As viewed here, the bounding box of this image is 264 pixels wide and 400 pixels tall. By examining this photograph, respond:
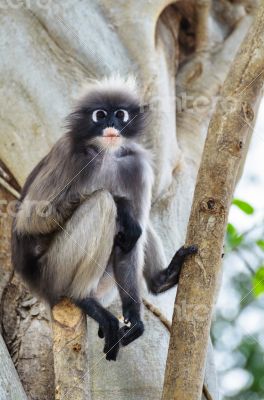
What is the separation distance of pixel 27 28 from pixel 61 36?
27cm

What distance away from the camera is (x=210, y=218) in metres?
3.70

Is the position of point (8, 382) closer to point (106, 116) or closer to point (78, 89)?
point (106, 116)

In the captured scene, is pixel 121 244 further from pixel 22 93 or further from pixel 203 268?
pixel 22 93

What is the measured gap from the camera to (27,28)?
19.8 feet

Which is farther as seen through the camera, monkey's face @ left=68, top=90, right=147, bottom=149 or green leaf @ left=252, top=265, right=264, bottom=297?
green leaf @ left=252, top=265, right=264, bottom=297

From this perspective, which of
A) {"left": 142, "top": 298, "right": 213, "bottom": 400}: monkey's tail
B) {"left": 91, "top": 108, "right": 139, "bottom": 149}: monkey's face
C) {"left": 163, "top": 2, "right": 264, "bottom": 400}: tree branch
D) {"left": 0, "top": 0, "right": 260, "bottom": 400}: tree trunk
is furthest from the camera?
{"left": 0, "top": 0, "right": 260, "bottom": 400}: tree trunk

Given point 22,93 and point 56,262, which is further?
point 22,93

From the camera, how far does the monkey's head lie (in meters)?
4.75

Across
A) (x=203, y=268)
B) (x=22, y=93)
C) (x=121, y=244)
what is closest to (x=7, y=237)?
(x=22, y=93)

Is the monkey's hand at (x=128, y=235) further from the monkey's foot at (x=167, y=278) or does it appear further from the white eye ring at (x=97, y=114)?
the white eye ring at (x=97, y=114)


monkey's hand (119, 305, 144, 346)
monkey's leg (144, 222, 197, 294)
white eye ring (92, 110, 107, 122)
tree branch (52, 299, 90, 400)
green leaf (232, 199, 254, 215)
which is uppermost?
white eye ring (92, 110, 107, 122)

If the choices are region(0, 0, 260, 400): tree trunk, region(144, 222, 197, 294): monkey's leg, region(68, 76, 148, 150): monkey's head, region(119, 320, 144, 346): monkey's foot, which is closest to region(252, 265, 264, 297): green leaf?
region(0, 0, 260, 400): tree trunk

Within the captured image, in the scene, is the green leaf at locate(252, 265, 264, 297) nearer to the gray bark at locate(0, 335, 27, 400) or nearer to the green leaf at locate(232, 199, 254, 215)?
the green leaf at locate(232, 199, 254, 215)

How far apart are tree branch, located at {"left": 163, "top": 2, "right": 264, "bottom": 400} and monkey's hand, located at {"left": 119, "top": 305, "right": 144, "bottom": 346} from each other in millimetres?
770
